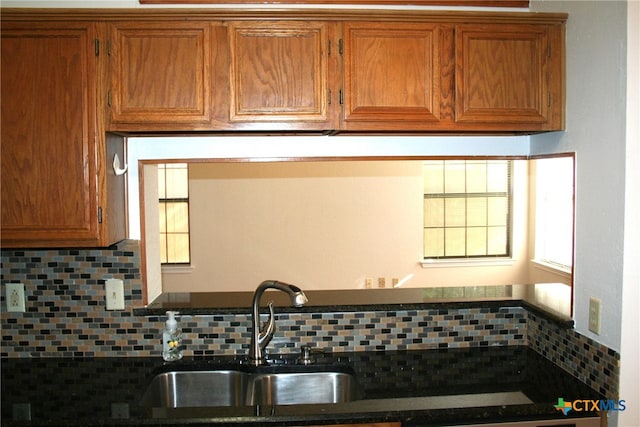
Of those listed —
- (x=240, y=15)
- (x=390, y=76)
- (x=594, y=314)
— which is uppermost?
(x=240, y=15)

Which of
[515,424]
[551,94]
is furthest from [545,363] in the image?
[551,94]

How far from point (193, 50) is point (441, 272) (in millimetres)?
4426

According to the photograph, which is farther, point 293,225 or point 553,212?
point 293,225

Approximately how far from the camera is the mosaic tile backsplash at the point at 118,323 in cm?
238

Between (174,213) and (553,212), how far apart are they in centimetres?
386

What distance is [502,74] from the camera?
216 centimetres

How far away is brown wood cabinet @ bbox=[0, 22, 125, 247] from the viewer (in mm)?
2031

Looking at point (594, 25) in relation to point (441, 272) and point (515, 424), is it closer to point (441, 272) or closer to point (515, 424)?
point (515, 424)

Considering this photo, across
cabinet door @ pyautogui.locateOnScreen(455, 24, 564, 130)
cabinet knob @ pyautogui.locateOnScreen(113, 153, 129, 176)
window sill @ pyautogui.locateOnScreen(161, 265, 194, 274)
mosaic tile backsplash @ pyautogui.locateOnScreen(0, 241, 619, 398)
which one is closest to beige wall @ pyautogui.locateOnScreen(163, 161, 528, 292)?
window sill @ pyautogui.locateOnScreen(161, 265, 194, 274)

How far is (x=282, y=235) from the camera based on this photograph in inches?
223

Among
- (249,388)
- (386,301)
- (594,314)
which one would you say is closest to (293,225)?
(386,301)

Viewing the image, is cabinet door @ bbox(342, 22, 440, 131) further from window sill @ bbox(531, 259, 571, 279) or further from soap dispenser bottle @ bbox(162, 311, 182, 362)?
window sill @ bbox(531, 259, 571, 279)

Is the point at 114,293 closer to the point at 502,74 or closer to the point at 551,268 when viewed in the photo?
the point at 502,74

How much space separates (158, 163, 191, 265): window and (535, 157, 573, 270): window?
367 cm
